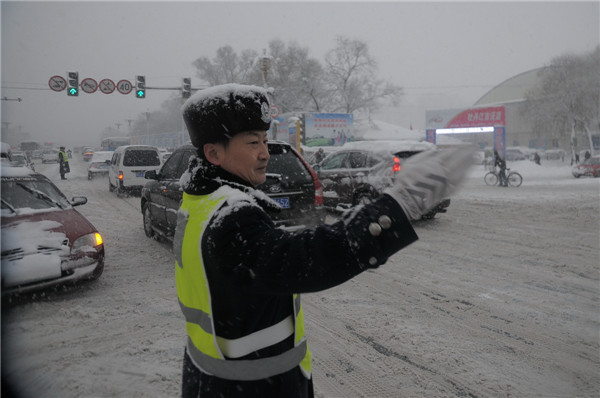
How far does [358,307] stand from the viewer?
14.4 ft

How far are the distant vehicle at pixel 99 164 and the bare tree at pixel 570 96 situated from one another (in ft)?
128

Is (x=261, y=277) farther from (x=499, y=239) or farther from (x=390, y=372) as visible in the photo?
(x=499, y=239)

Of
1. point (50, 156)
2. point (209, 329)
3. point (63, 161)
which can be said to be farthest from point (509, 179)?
point (209, 329)

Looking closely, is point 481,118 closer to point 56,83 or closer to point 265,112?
point 56,83

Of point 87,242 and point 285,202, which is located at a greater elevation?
point 285,202

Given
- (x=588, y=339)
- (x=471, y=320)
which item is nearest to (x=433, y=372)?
(x=471, y=320)

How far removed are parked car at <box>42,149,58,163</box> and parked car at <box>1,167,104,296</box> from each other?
133 inches

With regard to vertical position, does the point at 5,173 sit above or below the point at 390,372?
above

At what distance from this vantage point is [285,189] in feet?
19.2

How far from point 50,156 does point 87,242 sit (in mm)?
5093

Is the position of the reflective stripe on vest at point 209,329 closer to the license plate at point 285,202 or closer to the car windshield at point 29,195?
the license plate at point 285,202

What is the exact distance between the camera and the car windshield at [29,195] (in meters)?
4.98

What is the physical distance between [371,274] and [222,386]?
15.1 feet

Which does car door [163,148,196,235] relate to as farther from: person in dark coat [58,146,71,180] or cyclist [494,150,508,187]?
cyclist [494,150,508,187]
